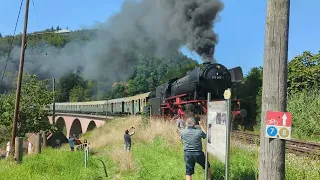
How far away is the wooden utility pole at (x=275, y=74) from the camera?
390 cm

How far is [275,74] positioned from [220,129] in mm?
1773

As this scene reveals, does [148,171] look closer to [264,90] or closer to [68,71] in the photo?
[264,90]

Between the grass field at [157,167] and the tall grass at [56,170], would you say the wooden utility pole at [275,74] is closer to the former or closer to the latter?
the grass field at [157,167]

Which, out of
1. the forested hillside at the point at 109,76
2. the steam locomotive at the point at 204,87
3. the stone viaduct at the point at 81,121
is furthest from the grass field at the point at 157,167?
the stone viaduct at the point at 81,121

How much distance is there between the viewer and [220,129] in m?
5.47

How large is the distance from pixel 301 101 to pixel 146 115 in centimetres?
968

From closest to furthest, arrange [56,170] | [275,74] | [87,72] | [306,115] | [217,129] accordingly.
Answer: [275,74]
[217,129]
[56,170]
[306,115]
[87,72]

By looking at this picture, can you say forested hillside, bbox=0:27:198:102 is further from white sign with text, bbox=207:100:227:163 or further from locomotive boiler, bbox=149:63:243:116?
white sign with text, bbox=207:100:227:163

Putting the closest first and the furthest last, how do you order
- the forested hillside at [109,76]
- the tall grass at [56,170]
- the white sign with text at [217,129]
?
the white sign with text at [217,129], the tall grass at [56,170], the forested hillside at [109,76]

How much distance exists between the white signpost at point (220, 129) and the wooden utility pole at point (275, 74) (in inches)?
40.1

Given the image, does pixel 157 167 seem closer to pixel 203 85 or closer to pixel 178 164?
pixel 178 164

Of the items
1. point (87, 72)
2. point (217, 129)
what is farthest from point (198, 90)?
point (87, 72)

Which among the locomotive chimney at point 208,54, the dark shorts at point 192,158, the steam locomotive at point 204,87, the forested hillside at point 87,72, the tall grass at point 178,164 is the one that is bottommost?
the tall grass at point 178,164

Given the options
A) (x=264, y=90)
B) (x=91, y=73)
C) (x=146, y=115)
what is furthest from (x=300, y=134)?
(x=91, y=73)
